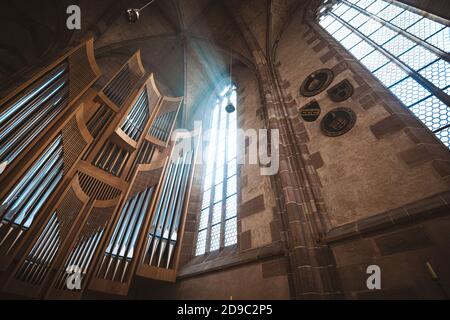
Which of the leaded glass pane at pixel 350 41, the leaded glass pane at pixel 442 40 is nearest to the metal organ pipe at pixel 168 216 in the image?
the leaded glass pane at pixel 350 41

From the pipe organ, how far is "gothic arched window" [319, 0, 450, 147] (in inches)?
235

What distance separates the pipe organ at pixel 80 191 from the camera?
3.86 metres

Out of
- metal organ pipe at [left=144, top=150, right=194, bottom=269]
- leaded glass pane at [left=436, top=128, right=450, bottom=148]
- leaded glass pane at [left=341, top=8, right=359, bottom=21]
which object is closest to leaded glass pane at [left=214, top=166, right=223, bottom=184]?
metal organ pipe at [left=144, top=150, right=194, bottom=269]

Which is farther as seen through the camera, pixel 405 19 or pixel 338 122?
pixel 405 19

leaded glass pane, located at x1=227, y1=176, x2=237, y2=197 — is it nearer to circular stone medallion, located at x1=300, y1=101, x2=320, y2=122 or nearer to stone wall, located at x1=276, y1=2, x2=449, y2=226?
stone wall, located at x1=276, y1=2, x2=449, y2=226

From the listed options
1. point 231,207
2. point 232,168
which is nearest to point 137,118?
point 232,168

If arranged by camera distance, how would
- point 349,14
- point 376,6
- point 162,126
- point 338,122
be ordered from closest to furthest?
point 338,122, point 376,6, point 349,14, point 162,126

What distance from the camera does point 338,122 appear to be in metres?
4.77

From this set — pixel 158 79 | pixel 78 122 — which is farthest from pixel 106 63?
pixel 78 122

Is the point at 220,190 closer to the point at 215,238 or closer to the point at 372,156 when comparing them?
the point at 215,238

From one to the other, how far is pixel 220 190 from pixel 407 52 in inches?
231

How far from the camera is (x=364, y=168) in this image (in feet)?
12.7

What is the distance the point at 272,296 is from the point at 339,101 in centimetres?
440
